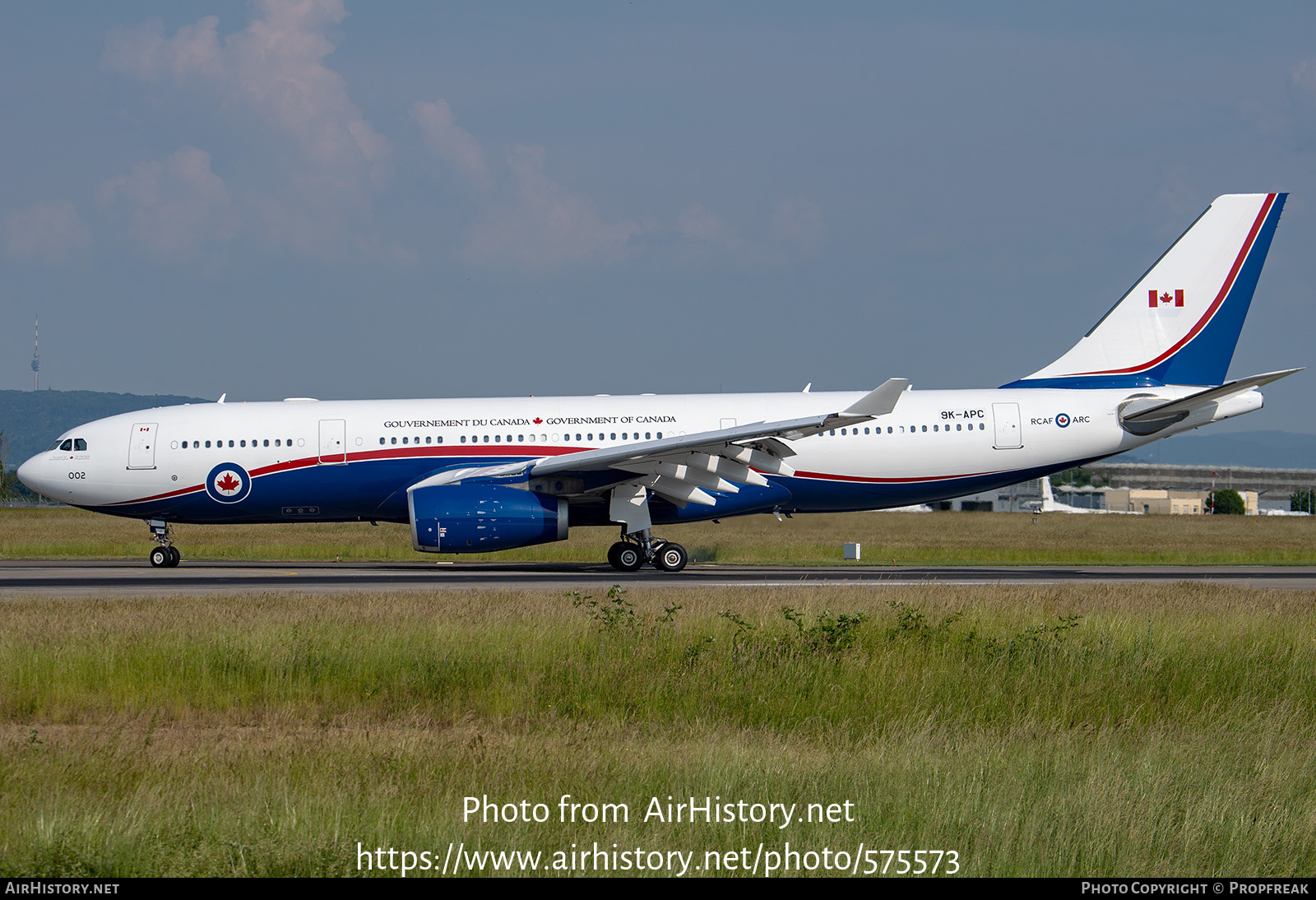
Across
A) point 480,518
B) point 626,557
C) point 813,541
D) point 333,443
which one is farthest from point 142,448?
point 813,541

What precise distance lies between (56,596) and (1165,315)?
78.1 feet

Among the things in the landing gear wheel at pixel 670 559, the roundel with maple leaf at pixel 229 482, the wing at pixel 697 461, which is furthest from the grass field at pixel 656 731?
the roundel with maple leaf at pixel 229 482

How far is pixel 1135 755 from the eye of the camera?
741 centimetres

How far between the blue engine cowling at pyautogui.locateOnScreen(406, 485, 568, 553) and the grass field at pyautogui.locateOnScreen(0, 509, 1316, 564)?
263 inches

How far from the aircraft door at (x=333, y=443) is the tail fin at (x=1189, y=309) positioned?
15868 millimetres

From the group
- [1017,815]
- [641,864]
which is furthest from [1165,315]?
[641,864]

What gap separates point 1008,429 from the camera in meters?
24.6

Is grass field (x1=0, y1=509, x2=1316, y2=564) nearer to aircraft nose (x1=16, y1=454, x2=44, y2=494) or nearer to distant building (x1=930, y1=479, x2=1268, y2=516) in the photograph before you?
aircraft nose (x1=16, y1=454, x2=44, y2=494)

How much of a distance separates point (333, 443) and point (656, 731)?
1772 cm

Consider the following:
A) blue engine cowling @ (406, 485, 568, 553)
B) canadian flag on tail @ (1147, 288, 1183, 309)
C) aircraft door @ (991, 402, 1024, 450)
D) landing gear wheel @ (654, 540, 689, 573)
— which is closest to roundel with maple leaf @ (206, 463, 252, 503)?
blue engine cowling @ (406, 485, 568, 553)

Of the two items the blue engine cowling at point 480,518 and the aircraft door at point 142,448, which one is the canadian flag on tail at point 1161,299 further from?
the aircraft door at point 142,448

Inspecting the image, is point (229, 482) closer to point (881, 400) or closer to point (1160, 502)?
point (881, 400)

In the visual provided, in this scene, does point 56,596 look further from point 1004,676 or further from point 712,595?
point 1004,676

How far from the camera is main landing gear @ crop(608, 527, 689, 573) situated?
23.0m
